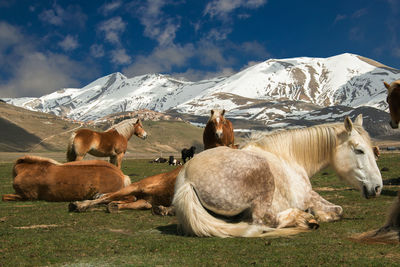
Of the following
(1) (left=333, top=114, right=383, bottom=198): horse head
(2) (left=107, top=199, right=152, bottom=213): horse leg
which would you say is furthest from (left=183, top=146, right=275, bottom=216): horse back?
(2) (left=107, top=199, right=152, bottom=213): horse leg

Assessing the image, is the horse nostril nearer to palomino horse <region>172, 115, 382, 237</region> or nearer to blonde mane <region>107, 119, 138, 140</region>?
palomino horse <region>172, 115, 382, 237</region>

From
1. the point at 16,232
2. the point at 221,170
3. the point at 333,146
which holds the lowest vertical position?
the point at 16,232

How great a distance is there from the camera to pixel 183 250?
5410 mm

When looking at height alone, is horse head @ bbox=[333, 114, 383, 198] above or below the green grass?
above

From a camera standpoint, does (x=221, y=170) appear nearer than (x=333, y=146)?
Yes

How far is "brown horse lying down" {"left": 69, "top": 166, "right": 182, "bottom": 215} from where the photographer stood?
8891mm

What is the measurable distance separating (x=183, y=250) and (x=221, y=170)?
1703 millimetres

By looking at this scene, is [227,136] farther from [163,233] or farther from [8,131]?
[8,131]

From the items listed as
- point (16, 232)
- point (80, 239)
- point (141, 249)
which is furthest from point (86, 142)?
point (141, 249)

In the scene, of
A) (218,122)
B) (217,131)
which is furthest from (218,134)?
(218,122)

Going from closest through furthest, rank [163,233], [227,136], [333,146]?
[163,233] < [333,146] < [227,136]

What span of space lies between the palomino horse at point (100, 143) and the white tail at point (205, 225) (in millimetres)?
11885

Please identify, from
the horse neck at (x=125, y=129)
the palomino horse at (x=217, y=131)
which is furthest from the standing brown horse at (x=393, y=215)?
the horse neck at (x=125, y=129)

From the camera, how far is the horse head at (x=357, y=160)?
284 inches
